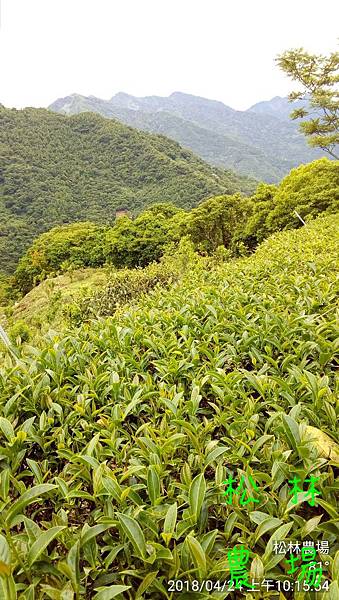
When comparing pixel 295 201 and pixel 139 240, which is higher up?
pixel 139 240

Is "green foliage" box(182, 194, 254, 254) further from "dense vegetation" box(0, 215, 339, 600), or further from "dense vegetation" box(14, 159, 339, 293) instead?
"dense vegetation" box(0, 215, 339, 600)

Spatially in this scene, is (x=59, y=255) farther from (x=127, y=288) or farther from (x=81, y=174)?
(x=81, y=174)

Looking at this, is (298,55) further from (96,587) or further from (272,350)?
(96,587)

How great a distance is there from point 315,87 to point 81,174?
1944 inches

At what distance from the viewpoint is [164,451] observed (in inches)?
49.5

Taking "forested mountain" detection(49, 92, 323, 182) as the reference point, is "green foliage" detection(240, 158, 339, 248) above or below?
below

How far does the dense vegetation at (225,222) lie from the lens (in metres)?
14.2

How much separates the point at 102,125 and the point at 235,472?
73285 millimetres

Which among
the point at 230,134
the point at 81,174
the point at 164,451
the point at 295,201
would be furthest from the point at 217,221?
the point at 230,134

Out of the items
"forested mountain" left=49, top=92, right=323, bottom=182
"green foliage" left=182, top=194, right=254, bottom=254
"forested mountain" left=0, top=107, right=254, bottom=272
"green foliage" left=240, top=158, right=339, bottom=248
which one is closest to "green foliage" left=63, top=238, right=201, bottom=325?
"green foliage" left=240, top=158, right=339, bottom=248

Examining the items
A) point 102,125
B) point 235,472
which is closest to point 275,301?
point 235,472

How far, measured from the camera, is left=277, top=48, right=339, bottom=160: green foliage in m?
15.0

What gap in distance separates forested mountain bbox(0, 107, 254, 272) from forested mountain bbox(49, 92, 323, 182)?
1549 inches

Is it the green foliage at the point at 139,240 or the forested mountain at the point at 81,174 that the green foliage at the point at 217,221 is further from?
the forested mountain at the point at 81,174
